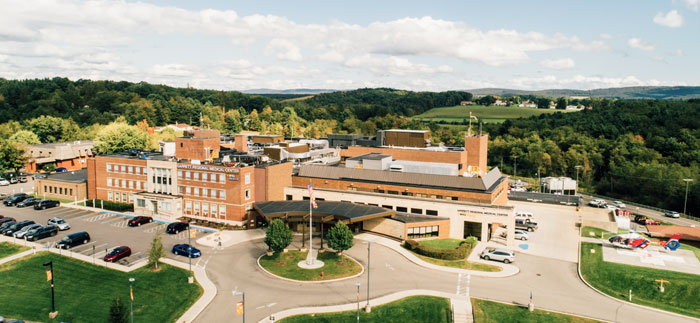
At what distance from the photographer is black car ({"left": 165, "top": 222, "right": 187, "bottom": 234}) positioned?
6191 cm

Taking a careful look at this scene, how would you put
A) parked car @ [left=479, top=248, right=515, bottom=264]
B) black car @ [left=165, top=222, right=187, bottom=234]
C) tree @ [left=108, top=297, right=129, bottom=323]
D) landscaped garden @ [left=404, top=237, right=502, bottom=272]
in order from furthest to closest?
1. black car @ [left=165, top=222, right=187, bottom=234]
2. parked car @ [left=479, top=248, right=515, bottom=264]
3. landscaped garden @ [left=404, top=237, right=502, bottom=272]
4. tree @ [left=108, top=297, right=129, bottom=323]

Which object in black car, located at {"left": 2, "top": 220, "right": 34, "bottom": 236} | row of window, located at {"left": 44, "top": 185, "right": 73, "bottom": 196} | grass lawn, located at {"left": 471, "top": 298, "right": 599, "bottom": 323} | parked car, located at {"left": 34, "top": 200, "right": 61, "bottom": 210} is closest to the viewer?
grass lawn, located at {"left": 471, "top": 298, "right": 599, "bottom": 323}

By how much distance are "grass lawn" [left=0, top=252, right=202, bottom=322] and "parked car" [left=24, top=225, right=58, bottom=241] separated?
6.74 metres

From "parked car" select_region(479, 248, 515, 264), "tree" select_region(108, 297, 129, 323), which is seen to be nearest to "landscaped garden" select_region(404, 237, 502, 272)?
"parked car" select_region(479, 248, 515, 264)

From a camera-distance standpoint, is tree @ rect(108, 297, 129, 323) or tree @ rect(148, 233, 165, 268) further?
tree @ rect(148, 233, 165, 268)

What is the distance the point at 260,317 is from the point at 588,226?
57.3 metres

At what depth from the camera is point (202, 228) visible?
65188 mm

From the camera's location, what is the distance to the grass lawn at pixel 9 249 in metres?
52.6

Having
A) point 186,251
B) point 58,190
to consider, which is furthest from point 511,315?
point 58,190

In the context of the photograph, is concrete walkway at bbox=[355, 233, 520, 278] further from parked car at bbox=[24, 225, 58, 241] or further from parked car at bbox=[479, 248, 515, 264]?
parked car at bbox=[24, 225, 58, 241]

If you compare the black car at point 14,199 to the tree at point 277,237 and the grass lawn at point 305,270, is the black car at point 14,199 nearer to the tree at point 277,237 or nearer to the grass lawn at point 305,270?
the grass lawn at point 305,270

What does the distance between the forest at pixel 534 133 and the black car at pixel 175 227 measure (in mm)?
28139

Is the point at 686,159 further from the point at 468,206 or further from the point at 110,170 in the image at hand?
the point at 110,170

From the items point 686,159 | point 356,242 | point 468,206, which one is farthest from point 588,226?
point 686,159
